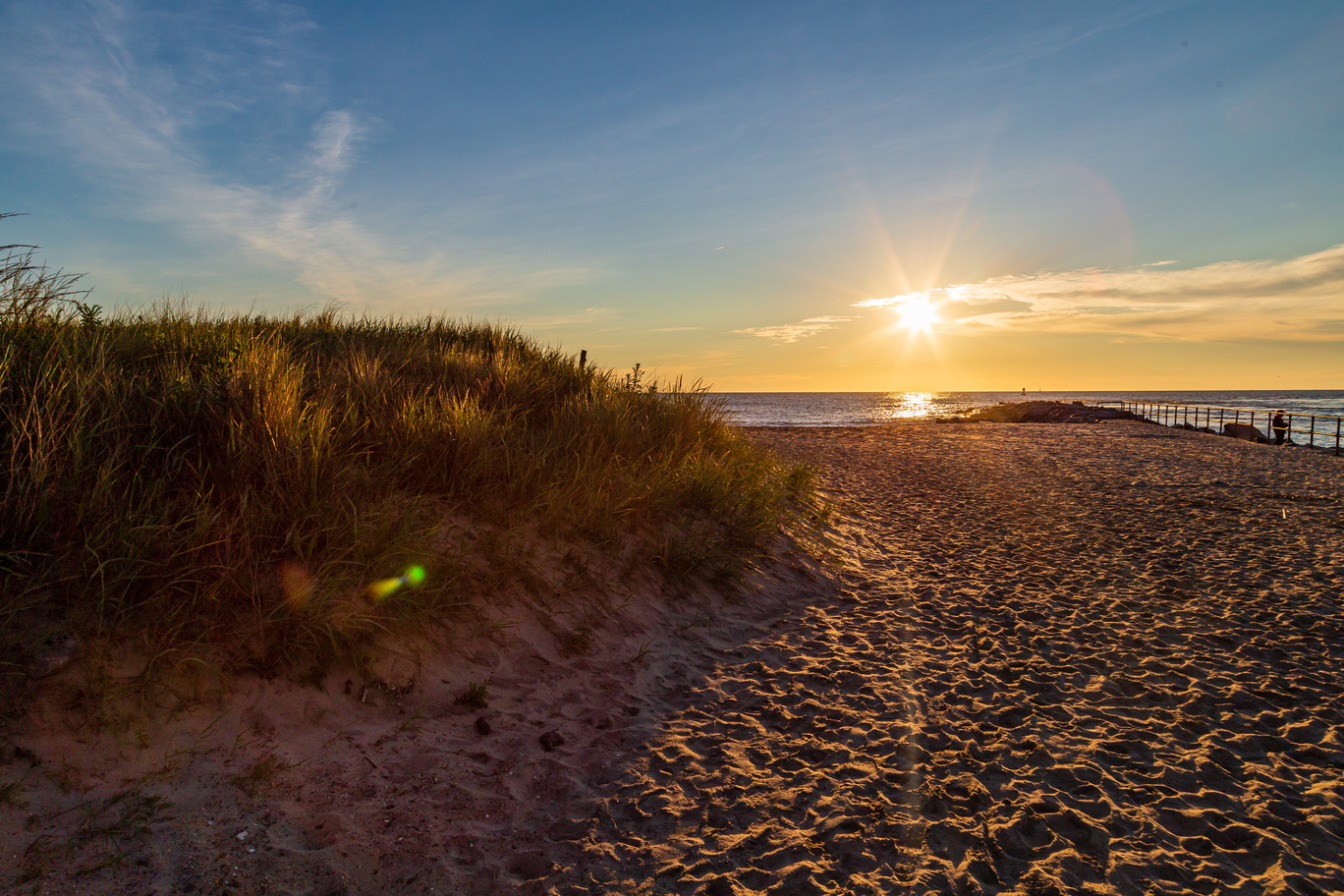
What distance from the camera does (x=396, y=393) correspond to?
618cm

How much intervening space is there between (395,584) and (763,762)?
8.37 ft

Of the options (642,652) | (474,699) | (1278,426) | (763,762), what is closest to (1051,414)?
(1278,426)

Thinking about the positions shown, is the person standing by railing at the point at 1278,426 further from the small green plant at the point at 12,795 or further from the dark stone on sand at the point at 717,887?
the small green plant at the point at 12,795

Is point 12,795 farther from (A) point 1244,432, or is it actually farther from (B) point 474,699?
(A) point 1244,432

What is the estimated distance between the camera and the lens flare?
3.93m

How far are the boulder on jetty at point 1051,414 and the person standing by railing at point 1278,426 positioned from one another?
8.38m

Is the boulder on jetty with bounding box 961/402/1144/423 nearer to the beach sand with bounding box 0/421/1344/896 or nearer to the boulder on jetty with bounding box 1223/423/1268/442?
the boulder on jetty with bounding box 1223/423/1268/442

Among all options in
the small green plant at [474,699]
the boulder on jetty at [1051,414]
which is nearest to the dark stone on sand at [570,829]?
the small green plant at [474,699]

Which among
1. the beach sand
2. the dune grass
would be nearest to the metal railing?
the beach sand

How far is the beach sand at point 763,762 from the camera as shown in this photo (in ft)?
8.71

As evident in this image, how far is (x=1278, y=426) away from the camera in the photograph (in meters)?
23.9

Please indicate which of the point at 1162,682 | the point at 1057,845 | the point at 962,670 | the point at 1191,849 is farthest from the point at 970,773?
the point at 1162,682

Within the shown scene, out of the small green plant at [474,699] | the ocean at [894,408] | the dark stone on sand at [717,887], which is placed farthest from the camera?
the ocean at [894,408]

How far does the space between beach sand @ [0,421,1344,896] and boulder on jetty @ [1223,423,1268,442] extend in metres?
26.5
